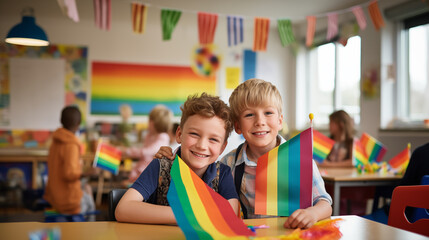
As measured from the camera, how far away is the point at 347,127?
3.65 metres

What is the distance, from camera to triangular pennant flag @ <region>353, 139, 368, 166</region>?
10.7ft

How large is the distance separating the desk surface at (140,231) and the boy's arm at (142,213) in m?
0.02

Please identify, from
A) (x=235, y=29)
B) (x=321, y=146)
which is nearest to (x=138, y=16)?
(x=235, y=29)

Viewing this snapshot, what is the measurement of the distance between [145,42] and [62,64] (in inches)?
52.9

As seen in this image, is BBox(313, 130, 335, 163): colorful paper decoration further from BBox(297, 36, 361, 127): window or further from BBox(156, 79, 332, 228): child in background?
BBox(297, 36, 361, 127): window

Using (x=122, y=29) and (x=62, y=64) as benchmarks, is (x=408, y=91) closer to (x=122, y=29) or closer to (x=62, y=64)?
(x=122, y=29)

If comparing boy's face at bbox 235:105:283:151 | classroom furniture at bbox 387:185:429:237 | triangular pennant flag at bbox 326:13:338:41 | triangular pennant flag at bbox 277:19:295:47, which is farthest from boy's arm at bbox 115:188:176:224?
triangular pennant flag at bbox 326:13:338:41

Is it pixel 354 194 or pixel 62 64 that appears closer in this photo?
pixel 354 194

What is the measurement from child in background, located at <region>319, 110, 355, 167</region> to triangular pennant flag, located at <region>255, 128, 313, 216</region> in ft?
8.90

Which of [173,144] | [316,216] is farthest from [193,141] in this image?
[173,144]

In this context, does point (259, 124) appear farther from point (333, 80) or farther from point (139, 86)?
point (139, 86)

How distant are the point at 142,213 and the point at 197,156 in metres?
0.22

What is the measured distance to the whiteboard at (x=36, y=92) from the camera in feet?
20.5

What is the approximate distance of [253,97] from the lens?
1337 mm
